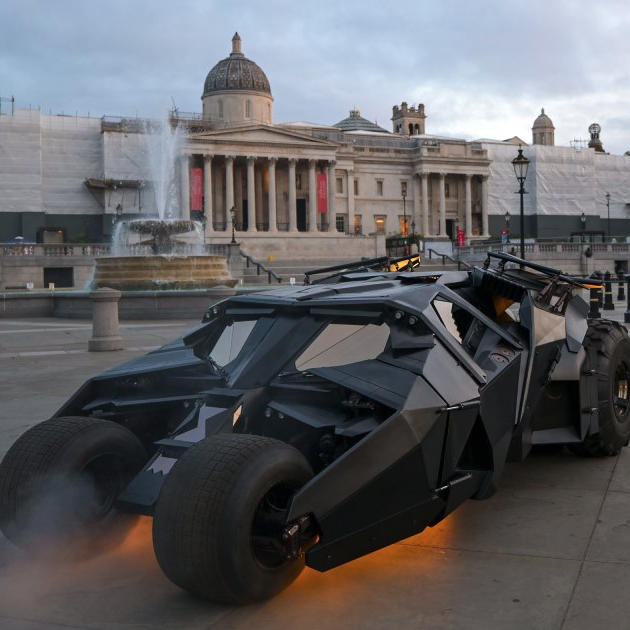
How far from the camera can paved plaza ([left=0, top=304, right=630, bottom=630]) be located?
136 inches

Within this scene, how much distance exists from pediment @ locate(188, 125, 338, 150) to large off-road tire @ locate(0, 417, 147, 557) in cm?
7600

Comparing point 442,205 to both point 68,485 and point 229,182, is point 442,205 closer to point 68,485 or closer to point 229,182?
A: point 229,182

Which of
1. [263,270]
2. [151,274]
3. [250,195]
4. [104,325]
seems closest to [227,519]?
[104,325]

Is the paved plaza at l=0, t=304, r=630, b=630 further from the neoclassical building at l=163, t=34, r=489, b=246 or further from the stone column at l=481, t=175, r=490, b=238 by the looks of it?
the stone column at l=481, t=175, r=490, b=238

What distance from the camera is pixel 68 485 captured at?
407 centimetres

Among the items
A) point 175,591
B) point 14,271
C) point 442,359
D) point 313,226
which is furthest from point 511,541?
point 313,226

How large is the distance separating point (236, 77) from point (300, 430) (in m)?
85.0

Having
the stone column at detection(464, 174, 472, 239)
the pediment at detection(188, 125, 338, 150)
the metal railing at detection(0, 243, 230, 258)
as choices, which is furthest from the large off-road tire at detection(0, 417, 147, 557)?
the stone column at detection(464, 174, 472, 239)

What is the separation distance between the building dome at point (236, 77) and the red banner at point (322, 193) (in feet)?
35.0

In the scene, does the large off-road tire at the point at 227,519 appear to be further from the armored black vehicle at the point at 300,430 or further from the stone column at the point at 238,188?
the stone column at the point at 238,188

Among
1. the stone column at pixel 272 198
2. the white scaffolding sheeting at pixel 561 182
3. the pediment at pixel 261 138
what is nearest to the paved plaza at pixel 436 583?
the pediment at pixel 261 138

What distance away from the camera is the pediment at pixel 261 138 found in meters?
78.8

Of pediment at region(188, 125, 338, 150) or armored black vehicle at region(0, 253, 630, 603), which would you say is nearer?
armored black vehicle at region(0, 253, 630, 603)

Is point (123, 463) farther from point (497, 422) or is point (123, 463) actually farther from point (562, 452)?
point (562, 452)
